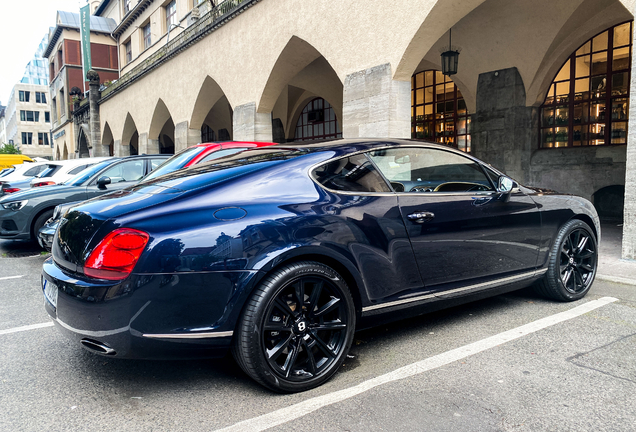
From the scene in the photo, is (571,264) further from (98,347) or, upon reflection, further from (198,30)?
(198,30)

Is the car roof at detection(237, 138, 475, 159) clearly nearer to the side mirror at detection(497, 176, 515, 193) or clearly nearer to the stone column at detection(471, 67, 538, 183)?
the side mirror at detection(497, 176, 515, 193)

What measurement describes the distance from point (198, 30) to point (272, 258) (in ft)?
56.9

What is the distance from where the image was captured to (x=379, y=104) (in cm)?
1002

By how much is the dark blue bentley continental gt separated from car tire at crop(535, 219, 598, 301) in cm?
80

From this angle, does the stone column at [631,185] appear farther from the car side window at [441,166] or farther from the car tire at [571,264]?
the car side window at [441,166]

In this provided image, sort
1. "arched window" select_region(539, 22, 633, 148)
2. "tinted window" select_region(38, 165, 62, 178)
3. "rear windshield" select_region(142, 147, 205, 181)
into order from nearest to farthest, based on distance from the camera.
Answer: "rear windshield" select_region(142, 147, 205, 181)
"tinted window" select_region(38, 165, 62, 178)
"arched window" select_region(539, 22, 633, 148)

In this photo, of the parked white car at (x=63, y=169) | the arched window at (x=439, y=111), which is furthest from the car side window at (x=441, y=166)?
the arched window at (x=439, y=111)

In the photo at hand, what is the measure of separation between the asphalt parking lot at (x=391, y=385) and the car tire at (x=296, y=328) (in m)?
0.14

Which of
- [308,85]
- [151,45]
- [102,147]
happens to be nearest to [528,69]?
[308,85]

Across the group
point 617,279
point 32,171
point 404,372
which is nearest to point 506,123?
point 617,279

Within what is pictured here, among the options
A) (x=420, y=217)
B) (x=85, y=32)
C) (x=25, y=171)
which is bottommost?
(x=420, y=217)

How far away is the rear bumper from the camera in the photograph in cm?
258

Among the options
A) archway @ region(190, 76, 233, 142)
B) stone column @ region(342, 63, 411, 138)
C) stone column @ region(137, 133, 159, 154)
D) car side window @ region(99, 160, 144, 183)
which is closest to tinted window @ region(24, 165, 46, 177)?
archway @ region(190, 76, 233, 142)

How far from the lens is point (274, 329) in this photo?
2.80 meters
